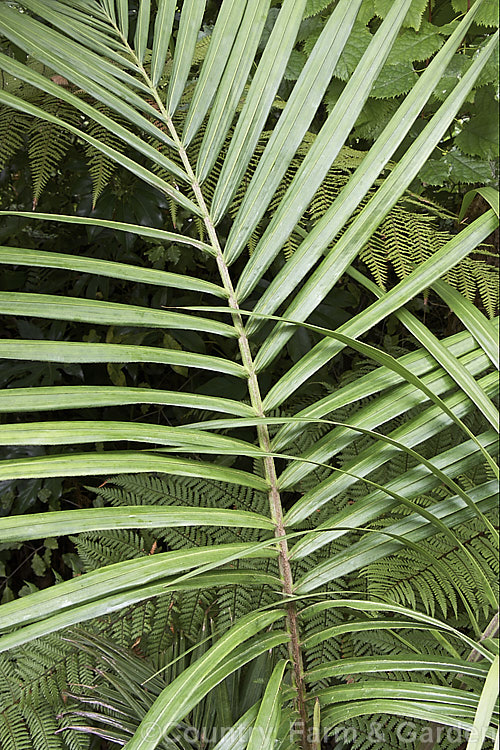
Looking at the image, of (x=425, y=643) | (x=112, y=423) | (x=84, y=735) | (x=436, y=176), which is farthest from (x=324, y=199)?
(x=84, y=735)

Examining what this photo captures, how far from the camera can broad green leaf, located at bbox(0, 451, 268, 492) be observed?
48cm

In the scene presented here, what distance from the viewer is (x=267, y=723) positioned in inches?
19.9

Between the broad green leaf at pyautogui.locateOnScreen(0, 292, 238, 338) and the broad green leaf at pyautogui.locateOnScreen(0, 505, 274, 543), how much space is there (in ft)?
0.59

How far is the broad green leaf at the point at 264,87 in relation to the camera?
646mm

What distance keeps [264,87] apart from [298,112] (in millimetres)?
59

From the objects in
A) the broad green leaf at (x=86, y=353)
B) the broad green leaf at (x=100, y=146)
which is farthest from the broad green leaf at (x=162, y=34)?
the broad green leaf at (x=86, y=353)

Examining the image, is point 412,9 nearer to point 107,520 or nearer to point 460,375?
point 460,375

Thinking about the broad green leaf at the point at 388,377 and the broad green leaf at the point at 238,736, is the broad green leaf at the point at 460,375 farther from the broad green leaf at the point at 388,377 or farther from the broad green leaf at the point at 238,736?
the broad green leaf at the point at 238,736

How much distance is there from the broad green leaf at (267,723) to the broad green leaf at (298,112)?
46 cm

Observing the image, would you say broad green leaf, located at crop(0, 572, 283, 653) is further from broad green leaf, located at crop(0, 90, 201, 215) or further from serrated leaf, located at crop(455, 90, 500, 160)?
serrated leaf, located at crop(455, 90, 500, 160)

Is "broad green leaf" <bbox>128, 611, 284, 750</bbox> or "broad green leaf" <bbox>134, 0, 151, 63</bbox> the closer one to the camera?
"broad green leaf" <bbox>128, 611, 284, 750</bbox>

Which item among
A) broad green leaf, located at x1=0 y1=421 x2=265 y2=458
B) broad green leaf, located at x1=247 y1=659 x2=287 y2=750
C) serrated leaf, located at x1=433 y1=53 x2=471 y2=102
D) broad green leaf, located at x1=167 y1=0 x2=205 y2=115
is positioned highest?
serrated leaf, located at x1=433 y1=53 x2=471 y2=102

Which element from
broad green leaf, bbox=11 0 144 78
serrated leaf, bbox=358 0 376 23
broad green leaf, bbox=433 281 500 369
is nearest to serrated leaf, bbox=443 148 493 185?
serrated leaf, bbox=358 0 376 23

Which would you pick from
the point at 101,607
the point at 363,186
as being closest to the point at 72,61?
the point at 363,186
